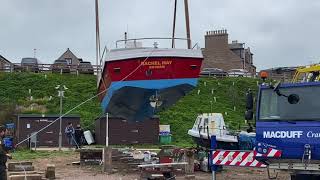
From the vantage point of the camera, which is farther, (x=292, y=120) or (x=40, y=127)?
(x=40, y=127)

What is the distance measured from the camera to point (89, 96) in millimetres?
45656

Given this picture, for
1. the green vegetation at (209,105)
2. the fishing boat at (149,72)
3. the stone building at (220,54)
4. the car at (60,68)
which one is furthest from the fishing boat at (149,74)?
the stone building at (220,54)

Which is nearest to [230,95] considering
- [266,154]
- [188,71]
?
[188,71]

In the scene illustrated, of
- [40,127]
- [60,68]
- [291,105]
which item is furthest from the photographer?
[60,68]

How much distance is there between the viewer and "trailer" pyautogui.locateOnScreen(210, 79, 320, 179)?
37.2 feet

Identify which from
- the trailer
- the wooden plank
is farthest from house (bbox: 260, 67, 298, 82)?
the wooden plank

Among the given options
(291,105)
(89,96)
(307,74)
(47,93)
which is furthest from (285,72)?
(47,93)

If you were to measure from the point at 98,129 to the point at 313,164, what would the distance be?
22177 millimetres

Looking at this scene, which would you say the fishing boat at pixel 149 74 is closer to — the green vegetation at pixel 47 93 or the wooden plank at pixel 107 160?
the wooden plank at pixel 107 160

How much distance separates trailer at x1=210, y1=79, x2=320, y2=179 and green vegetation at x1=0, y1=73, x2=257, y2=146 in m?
23.7

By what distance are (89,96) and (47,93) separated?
11.0 ft

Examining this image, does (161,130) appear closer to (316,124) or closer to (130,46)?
(130,46)

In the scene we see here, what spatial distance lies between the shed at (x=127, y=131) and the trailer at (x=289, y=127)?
20.0 metres

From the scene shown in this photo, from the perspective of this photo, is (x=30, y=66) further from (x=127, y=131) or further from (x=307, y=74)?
(x=307, y=74)
